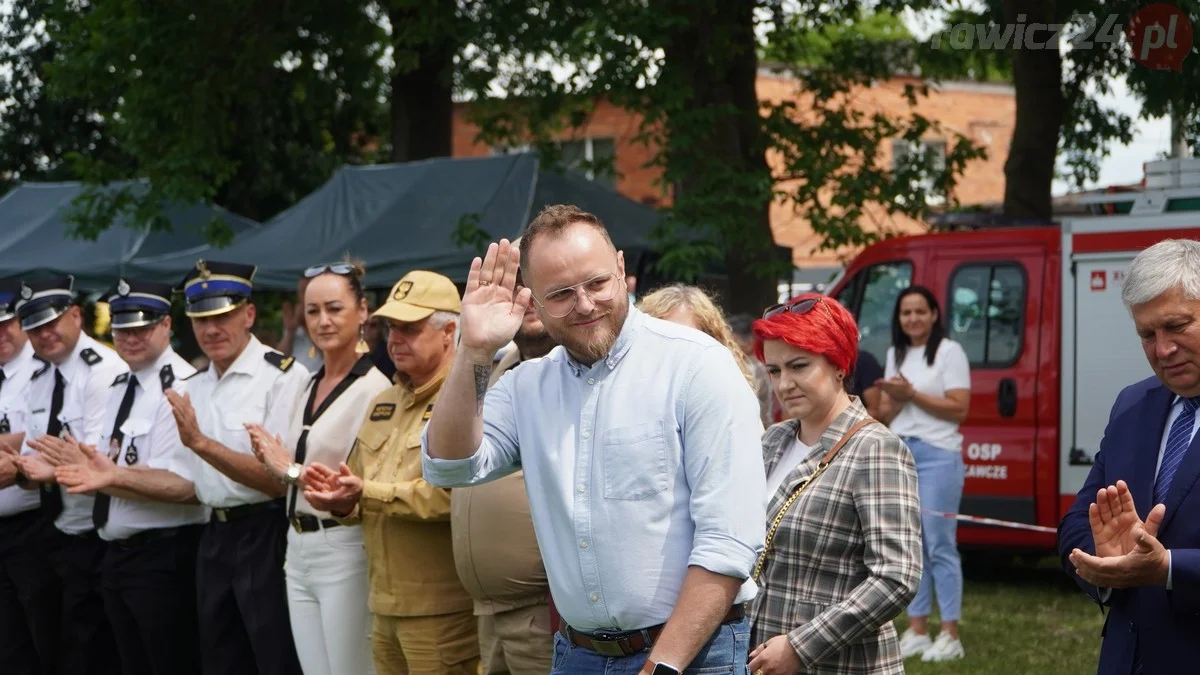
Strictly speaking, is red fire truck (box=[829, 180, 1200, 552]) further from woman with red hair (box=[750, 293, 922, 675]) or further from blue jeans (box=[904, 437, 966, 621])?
woman with red hair (box=[750, 293, 922, 675])

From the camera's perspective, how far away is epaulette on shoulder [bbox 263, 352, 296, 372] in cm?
645

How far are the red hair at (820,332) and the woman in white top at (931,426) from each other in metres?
4.19

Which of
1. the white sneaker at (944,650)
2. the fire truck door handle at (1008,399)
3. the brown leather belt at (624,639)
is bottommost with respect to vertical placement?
the white sneaker at (944,650)

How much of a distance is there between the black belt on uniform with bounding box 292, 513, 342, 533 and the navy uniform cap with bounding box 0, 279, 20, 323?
3476 millimetres

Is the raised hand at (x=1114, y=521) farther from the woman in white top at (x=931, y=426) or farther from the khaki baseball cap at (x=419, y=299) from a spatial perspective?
the woman in white top at (x=931, y=426)

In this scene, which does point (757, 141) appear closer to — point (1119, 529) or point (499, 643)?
point (499, 643)

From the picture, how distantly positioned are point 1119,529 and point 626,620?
1.16 m

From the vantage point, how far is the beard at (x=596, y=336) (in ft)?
10.6

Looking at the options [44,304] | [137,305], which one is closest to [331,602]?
[137,305]

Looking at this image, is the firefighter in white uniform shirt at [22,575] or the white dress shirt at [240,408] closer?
the white dress shirt at [240,408]

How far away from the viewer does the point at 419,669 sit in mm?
5316

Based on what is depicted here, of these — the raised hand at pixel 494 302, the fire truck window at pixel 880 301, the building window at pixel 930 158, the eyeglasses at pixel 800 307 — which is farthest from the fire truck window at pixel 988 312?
the raised hand at pixel 494 302

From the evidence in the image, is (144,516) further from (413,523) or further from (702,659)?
(702,659)

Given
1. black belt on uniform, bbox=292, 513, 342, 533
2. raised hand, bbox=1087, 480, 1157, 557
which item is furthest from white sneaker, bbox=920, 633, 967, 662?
raised hand, bbox=1087, 480, 1157, 557
